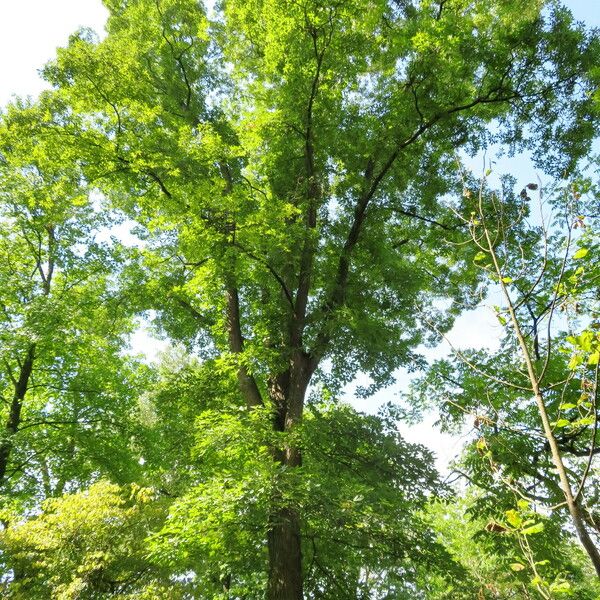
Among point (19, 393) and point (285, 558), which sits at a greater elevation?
point (19, 393)

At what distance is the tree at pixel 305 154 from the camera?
720 cm

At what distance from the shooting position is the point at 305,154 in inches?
337

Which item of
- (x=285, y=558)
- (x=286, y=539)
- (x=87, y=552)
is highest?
(x=87, y=552)

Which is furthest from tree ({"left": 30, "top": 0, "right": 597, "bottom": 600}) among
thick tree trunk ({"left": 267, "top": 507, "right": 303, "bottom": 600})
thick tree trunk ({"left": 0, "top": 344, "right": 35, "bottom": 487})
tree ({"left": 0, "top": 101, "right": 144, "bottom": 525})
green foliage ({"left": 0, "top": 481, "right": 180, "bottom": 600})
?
thick tree trunk ({"left": 0, "top": 344, "right": 35, "bottom": 487})

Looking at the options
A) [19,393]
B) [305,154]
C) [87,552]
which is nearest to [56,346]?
[19,393]

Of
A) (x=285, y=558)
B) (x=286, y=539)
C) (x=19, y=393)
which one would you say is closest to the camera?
(x=285, y=558)

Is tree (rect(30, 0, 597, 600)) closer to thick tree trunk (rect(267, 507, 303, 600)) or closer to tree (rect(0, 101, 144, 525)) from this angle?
thick tree trunk (rect(267, 507, 303, 600))

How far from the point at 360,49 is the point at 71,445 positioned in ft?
36.8

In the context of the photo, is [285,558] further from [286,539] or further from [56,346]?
[56,346]

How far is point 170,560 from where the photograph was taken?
5543 mm

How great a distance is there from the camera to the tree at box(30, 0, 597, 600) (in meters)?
7.20

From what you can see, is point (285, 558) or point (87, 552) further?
point (87, 552)

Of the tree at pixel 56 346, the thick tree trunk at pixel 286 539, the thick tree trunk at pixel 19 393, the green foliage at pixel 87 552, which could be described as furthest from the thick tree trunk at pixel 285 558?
the thick tree trunk at pixel 19 393

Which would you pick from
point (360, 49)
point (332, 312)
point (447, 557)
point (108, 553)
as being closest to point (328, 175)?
point (360, 49)
